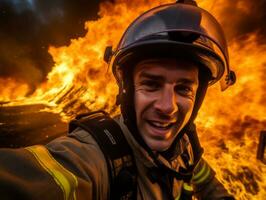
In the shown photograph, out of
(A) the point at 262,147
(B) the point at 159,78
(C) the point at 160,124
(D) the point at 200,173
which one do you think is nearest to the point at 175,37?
(B) the point at 159,78

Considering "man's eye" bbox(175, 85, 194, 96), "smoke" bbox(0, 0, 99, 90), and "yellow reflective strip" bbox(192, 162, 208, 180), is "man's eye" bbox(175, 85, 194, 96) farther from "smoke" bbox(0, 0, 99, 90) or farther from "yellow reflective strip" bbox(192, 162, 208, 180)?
"smoke" bbox(0, 0, 99, 90)

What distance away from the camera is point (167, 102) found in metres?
1.95

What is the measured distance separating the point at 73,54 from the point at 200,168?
10.8 meters

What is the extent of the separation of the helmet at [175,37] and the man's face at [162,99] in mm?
124

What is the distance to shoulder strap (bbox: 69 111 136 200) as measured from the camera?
1.60 meters

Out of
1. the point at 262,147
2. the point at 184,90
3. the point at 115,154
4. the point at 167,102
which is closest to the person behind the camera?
the point at 115,154

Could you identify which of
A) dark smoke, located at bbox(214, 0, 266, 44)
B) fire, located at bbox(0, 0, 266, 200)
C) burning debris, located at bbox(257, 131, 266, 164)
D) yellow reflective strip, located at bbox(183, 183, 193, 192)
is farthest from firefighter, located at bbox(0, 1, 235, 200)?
dark smoke, located at bbox(214, 0, 266, 44)

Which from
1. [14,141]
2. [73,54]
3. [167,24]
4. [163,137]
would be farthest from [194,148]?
[73,54]

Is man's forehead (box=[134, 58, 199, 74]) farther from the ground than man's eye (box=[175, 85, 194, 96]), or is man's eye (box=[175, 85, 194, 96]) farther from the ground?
man's forehead (box=[134, 58, 199, 74])

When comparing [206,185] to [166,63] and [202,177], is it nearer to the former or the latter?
[202,177]

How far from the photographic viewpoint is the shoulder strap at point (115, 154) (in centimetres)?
160

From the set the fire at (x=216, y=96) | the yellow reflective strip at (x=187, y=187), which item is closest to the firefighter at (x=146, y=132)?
the yellow reflective strip at (x=187, y=187)

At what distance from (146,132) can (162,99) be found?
275 mm

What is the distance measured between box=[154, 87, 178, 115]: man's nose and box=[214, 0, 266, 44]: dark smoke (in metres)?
7.21
